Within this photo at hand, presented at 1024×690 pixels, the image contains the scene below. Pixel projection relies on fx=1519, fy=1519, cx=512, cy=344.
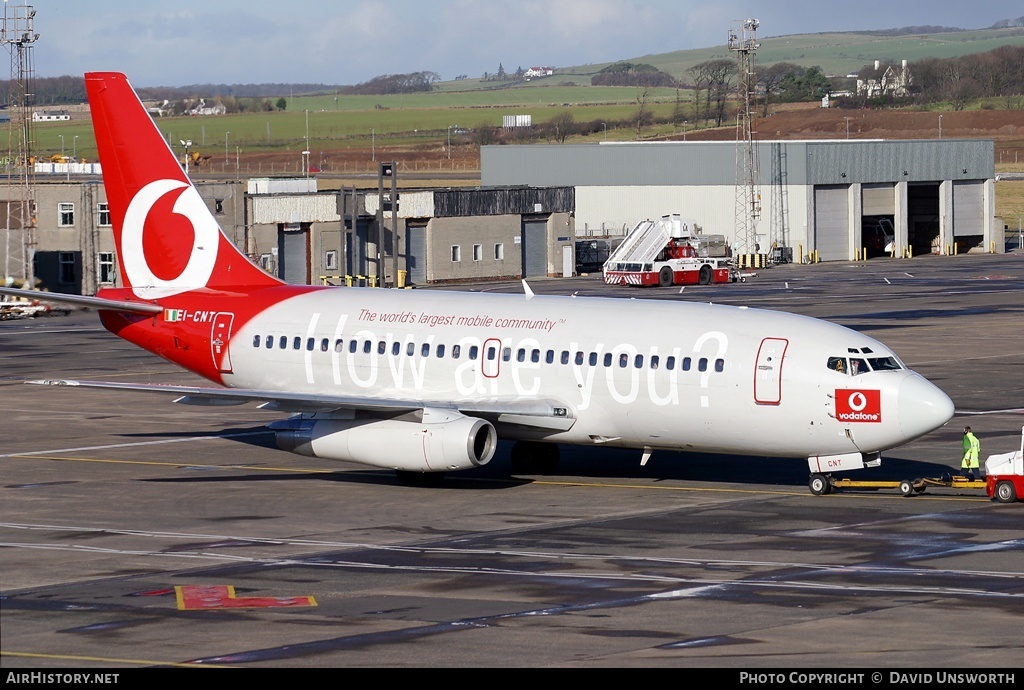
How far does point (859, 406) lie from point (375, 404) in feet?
38.0

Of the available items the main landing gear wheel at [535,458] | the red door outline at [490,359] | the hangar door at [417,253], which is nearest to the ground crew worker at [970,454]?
the main landing gear wheel at [535,458]

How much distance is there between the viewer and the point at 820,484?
36.7m

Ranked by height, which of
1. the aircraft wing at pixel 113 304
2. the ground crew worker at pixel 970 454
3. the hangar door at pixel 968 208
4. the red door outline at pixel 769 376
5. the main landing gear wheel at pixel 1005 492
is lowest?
the main landing gear wheel at pixel 1005 492

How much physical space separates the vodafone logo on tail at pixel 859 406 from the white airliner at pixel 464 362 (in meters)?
0.04

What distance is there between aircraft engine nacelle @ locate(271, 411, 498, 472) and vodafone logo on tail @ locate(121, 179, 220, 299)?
8.01 meters

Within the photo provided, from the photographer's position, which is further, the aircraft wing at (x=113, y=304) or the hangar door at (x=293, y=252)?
the hangar door at (x=293, y=252)

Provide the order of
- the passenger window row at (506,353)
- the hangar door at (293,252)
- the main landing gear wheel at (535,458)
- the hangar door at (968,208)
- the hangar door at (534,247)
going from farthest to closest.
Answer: the hangar door at (968,208), the hangar door at (534,247), the hangar door at (293,252), the main landing gear wheel at (535,458), the passenger window row at (506,353)

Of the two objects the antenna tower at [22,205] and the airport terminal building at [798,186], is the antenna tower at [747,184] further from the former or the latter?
the antenna tower at [22,205]

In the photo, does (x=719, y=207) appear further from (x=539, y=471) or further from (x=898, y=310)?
(x=539, y=471)

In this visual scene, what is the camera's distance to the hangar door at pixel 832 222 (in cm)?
14100

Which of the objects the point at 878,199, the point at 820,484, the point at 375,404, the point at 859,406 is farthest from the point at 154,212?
the point at 878,199

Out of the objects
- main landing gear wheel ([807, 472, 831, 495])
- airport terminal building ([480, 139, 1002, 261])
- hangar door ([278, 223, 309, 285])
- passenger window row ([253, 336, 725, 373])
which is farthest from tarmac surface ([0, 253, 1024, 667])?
airport terminal building ([480, 139, 1002, 261])

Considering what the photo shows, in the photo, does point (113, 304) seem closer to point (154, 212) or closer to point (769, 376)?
point (154, 212)

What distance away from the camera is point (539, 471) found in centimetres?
4125
